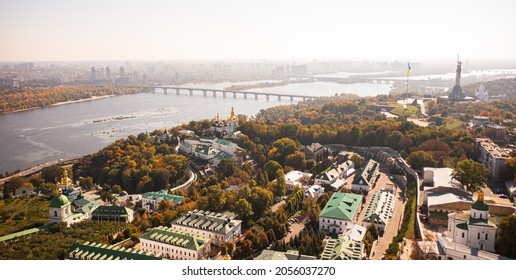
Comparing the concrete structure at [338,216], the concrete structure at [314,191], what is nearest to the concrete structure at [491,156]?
the concrete structure at [338,216]

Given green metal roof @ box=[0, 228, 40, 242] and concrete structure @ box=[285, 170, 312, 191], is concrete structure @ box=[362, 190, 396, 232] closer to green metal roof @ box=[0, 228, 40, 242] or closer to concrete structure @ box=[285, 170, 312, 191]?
concrete structure @ box=[285, 170, 312, 191]

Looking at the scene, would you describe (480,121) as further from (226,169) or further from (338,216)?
(338,216)

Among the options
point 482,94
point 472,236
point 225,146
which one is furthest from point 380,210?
point 482,94

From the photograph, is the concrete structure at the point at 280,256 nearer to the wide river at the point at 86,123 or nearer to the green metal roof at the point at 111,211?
the green metal roof at the point at 111,211

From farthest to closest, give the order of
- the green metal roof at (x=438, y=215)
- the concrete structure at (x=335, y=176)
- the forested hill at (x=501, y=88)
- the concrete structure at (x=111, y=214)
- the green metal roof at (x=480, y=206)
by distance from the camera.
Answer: the forested hill at (x=501, y=88) → the concrete structure at (x=335, y=176) → the concrete structure at (x=111, y=214) → the green metal roof at (x=438, y=215) → the green metal roof at (x=480, y=206)

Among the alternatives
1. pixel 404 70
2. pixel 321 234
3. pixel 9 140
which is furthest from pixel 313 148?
pixel 404 70

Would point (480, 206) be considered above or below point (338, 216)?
above

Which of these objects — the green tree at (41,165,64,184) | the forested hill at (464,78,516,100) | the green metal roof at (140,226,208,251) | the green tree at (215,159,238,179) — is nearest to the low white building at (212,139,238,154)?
the green tree at (215,159,238,179)
